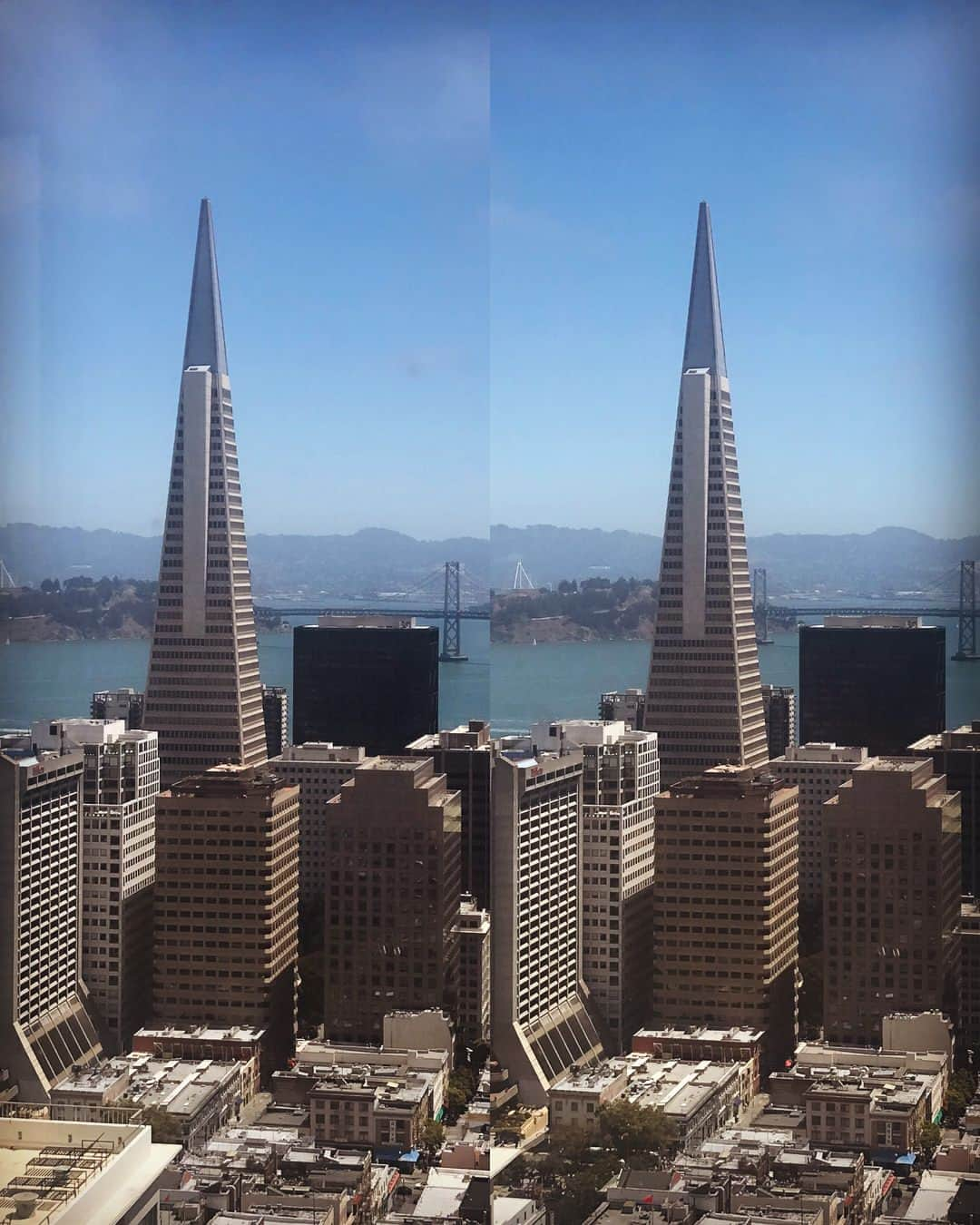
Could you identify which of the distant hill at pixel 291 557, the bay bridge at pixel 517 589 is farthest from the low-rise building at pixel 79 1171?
the bay bridge at pixel 517 589

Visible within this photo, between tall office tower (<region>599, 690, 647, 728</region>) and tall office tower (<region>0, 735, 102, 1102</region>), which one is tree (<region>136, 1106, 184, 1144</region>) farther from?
tall office tower (<region>599, 690, 647, 728</region>)

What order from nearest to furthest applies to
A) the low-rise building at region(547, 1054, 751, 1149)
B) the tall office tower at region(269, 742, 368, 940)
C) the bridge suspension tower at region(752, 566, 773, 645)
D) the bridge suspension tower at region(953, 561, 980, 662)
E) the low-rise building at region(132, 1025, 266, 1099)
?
the low-rise building at region(547, 1054, 751, 1149)
the bridge suspension tower at region(953, 561, 980, 662)
the low-rise building at region(132, 1025, 266, 1099)
the bridge suspension tower at region(752, 566, 773, 645)
the tall office tower at region(269, 742, 368, 940)

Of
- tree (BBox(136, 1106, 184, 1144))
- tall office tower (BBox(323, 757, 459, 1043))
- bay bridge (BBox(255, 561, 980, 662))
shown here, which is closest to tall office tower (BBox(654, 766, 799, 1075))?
bay bridge (BBox(255, 561, 980, 662))

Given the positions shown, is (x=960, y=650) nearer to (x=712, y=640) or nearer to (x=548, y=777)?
(x=712, y=640)

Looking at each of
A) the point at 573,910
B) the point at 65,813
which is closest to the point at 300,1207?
the point at 573,910

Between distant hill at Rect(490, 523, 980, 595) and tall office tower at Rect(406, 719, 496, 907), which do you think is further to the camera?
tall office tower at Rect(406, 719, 496, 907)

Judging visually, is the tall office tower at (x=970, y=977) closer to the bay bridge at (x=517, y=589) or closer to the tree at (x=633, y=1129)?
the bay bridge at (x=517, y=589)

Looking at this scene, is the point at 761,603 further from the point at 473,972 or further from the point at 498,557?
the point at 473,972
